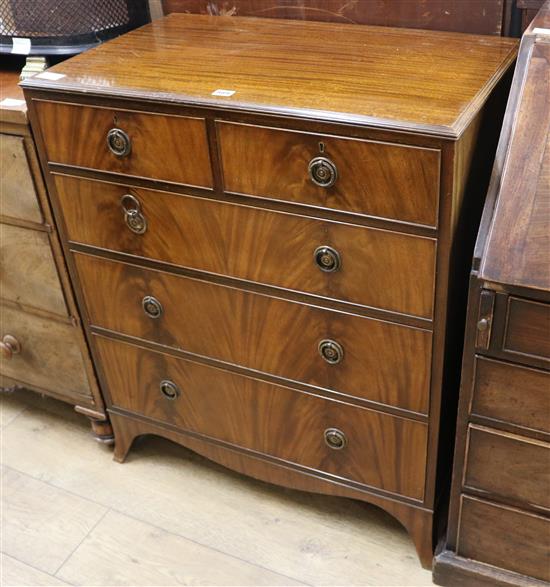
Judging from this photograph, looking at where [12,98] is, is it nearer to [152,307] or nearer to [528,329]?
[152,307]

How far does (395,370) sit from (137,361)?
591mm

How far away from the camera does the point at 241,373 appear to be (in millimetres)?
1497

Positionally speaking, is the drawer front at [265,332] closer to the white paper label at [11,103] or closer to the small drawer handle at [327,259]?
the small drawer handle at [327,259]

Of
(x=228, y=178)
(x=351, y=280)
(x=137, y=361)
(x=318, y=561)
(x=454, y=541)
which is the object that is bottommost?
(x=318, y=561)

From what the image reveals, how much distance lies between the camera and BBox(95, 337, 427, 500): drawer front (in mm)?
1416

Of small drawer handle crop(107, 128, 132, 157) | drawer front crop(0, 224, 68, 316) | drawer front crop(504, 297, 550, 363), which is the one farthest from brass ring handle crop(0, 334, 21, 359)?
drawer front crop(504, 297, 550, 363)

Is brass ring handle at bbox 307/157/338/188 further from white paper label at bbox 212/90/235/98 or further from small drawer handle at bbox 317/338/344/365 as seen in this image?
small drawer handle at bbox 317/338/344/365

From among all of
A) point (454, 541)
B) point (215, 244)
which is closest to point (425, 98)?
point (215, 244)

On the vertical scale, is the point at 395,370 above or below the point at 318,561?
above

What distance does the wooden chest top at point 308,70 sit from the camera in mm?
1135

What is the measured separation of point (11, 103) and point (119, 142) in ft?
0.91

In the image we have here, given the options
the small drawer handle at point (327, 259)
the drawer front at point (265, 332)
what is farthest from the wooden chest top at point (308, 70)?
the drawer front at point (265, 332)

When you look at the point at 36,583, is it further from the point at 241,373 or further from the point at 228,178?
the point at 228,178

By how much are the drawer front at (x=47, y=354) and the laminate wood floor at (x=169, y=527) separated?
0.61 feet
